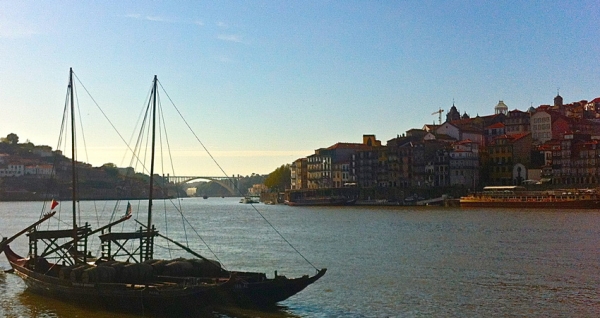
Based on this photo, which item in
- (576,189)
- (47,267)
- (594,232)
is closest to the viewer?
(47,267)

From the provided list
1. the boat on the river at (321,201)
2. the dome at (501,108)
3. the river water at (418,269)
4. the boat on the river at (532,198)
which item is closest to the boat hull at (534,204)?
the boat on the river at (532,198)

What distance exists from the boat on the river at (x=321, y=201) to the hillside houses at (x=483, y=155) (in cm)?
624

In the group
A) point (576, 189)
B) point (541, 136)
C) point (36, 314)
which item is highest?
point (541, 136)

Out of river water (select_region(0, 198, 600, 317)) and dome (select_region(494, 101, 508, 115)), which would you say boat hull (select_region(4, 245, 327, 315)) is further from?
dome (select_region(494, 101, 508, 115))

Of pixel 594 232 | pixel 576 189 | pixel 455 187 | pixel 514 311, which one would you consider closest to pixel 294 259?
pixel 514 311

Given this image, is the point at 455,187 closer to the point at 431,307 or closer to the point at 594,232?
the point at 594,232

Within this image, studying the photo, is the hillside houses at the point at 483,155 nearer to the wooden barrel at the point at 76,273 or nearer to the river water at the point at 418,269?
the river water at the point at 418,269

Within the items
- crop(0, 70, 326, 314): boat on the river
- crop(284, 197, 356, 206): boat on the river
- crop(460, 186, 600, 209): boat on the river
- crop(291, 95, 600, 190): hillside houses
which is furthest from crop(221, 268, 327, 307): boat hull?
crop(284, 197, 356, 206): boat on the river

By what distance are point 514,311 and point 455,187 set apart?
117 metres

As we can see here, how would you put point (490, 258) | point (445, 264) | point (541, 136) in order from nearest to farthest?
point (445, 264)
point (490, 258)
point (541, 136)

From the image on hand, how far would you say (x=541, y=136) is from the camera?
506ft

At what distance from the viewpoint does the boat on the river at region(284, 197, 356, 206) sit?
161 m

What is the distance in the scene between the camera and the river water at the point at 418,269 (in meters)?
30.7

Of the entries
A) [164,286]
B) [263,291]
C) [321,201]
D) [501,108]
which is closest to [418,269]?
[263,291]
